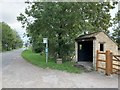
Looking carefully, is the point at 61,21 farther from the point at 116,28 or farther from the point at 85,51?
the point at 116,28

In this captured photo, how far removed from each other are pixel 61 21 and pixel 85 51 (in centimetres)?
345

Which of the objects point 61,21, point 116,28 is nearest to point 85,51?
point 61,21

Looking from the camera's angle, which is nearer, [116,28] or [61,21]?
[61,21]

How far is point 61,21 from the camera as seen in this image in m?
Answer: 19.6

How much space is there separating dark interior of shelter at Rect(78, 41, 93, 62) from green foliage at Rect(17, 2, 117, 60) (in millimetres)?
1409

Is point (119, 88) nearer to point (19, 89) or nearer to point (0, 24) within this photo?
point (19, 89)

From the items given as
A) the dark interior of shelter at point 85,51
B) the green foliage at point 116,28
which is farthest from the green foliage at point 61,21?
the green foliage at point 116,28

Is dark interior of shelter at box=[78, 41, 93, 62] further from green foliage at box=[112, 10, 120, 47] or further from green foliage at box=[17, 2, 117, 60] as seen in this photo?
green foliage at box=[112, 10, 120, 47]

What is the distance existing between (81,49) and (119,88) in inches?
408

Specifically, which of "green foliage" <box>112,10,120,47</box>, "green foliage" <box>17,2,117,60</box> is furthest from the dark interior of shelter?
"green foliage" <box>112,10,120,47</box>

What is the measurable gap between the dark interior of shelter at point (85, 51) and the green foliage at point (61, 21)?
1.41 m

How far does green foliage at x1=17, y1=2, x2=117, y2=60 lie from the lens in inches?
735

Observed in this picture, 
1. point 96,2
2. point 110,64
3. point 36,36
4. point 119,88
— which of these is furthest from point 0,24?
point 119,88

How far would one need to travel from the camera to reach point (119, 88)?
954 centimetres
